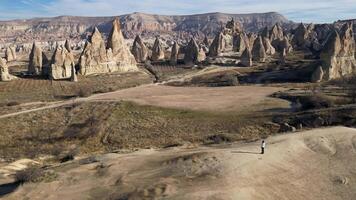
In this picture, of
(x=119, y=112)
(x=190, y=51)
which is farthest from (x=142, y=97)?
(x=190, y=51)

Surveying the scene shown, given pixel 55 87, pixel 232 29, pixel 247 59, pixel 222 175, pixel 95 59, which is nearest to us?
pixel 222 175

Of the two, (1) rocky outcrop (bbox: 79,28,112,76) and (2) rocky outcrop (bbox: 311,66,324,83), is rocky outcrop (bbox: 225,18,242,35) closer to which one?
(1) rocky outcrop (bbox: 79,28,112,76)

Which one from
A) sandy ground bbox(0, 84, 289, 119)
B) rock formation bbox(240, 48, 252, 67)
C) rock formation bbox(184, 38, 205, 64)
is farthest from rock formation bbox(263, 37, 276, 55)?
sandy ground bbox(0, 84, 289, 119)

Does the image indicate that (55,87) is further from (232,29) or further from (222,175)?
(232,29)

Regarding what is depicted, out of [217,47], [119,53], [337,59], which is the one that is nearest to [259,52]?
[217,47]

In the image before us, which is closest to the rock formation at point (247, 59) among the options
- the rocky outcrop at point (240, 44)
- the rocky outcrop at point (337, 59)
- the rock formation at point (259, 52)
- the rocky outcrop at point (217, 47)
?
the rock formation at point (259, 52)

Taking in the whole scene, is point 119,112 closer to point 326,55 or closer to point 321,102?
A: point 321,102
